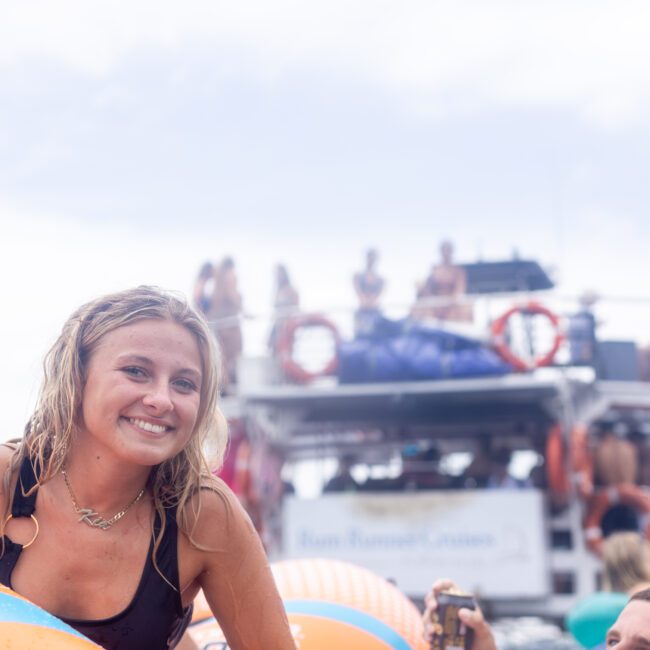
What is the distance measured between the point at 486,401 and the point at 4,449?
8.33 meters

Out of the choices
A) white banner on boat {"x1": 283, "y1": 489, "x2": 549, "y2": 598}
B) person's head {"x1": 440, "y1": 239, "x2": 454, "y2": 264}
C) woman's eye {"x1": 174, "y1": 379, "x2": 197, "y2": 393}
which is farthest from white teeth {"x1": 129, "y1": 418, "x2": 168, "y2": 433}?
person's head {"x1": 440, "y1": 239, "x2": 454, "y2": 264}

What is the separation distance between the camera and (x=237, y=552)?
221 cm

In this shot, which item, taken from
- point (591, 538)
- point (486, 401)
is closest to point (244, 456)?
point (486, 401)

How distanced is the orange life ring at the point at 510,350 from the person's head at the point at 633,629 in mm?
Answer: 7278

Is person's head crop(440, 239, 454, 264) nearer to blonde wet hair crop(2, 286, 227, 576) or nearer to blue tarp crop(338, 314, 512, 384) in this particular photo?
blue tarp crop(338, 314, 512, 384)

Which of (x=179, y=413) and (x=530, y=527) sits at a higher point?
(x=179, y=413)

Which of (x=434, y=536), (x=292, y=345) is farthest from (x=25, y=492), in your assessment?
(x=292, y=345)

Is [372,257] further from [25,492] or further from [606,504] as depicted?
[25,492]

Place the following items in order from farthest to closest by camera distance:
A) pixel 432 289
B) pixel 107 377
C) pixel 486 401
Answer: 1. pixel 432 289
2. pixel 486 401
3. pixel 107 377

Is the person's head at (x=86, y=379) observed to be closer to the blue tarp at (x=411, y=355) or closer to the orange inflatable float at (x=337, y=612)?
the orange inflatable float at (x=337, y=612)

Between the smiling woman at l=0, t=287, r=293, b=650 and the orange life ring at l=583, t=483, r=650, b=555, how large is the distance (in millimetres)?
7589

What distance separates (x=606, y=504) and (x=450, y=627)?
699cm

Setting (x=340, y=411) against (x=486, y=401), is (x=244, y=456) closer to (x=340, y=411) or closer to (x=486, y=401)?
(x=340, y=411)

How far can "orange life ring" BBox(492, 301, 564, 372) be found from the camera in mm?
9703
